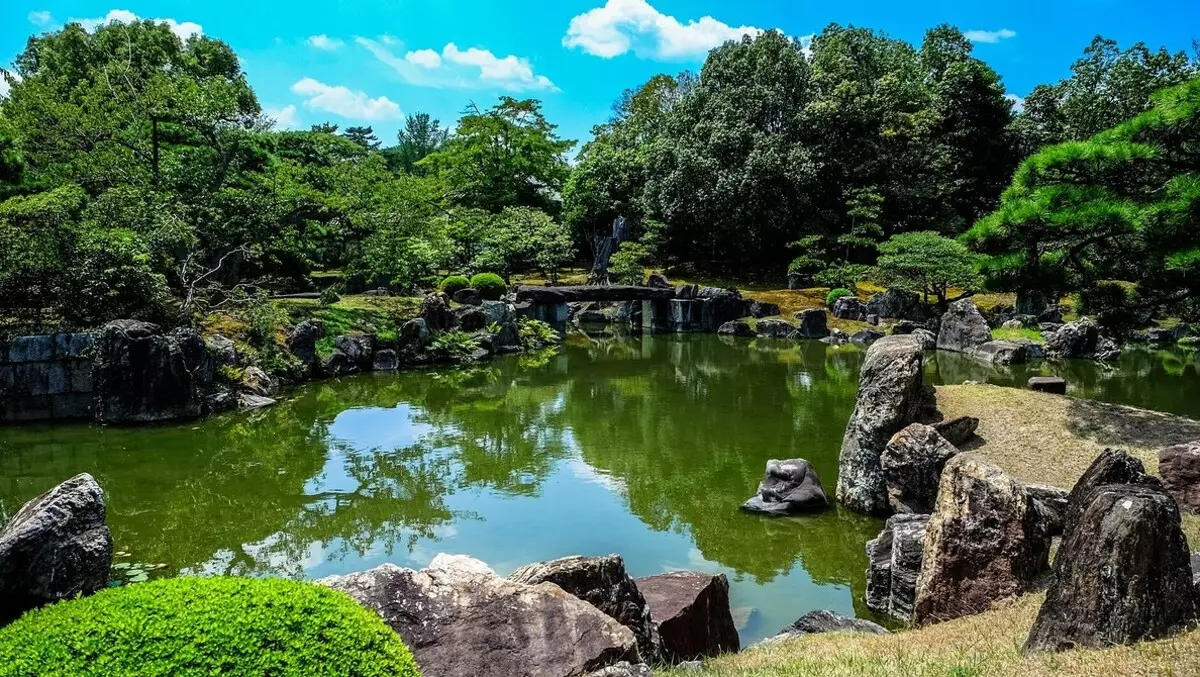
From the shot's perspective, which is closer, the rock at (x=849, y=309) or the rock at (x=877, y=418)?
the rock at (x=877, y=418)

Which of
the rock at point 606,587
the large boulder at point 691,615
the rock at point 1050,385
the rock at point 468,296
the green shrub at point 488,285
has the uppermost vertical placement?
the green shrub at point 488,285

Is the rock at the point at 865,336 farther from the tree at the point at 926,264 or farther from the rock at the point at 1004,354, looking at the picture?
the rock at the point at 1004,354

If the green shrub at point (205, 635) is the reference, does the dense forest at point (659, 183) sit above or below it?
above

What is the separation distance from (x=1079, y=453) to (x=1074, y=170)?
150 inches

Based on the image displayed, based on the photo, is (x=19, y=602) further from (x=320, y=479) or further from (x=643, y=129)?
(x=643, y=129)

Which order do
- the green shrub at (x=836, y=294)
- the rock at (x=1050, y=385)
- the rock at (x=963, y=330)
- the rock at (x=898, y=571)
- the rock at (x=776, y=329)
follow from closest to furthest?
the rock at (x=898, y=571) < the rock at (x=1050, y=385) < the rock at (x=963, y=330) < the rock at (x=776, y=329) < the green shrub at (x=836, y=294)

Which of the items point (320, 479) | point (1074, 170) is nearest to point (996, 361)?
point (1074, 170)

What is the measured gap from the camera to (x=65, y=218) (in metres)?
14.5

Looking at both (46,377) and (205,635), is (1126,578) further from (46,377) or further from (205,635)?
(46,377)

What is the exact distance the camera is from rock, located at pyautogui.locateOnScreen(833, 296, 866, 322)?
3016 cm

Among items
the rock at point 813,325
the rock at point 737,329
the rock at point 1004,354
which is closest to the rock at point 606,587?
the rock at point 1004,354

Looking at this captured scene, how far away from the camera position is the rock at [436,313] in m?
22.6

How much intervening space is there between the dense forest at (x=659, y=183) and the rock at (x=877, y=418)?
102 inches

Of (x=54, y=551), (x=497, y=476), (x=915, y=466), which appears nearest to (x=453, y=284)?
(x=497, y=476)
